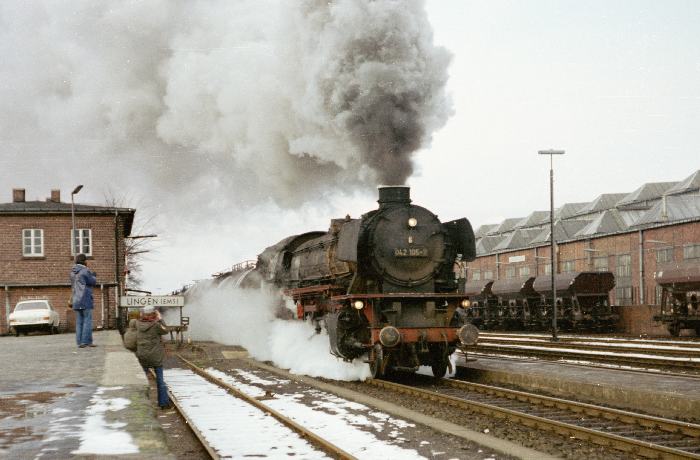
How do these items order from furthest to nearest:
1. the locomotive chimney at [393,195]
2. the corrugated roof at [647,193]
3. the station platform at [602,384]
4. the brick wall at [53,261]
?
the corrugated roof at [647,193] < the brick wall at [53,261] < the locomotive chimney at [393,195] < the station platform at [602,384]

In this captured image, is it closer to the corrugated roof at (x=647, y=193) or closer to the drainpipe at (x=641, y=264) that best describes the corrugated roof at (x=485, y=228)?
the corrugated roof at (x=647, y=193)

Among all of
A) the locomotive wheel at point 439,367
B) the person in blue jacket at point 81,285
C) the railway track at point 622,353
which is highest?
the person in blue jacket at point 81,285

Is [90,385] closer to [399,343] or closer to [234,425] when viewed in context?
[234,425]

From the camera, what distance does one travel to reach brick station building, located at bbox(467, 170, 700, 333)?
3916 cm

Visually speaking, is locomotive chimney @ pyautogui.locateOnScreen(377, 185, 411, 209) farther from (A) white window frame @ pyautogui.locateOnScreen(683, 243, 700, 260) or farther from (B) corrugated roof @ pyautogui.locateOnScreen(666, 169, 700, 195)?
(B) corrugated roof @ pyautogui.locateOnScreen(666, 169, 700, 195)

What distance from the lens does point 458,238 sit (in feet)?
49.5

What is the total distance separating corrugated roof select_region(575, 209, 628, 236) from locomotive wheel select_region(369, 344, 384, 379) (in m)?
43.7

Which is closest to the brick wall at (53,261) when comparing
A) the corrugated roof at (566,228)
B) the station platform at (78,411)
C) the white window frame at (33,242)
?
the white window frame at (33,242)

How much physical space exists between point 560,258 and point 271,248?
33.9m

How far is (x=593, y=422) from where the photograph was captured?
9547 millimetres

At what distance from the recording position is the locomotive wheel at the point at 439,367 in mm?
14586

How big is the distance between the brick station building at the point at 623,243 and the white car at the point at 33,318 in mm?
22314

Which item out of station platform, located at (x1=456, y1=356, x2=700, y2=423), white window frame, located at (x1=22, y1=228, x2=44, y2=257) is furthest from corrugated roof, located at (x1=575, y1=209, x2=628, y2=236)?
station platform, located at (x1=456, y1=356, x2=700, y2=423)

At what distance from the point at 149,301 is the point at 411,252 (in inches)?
483
